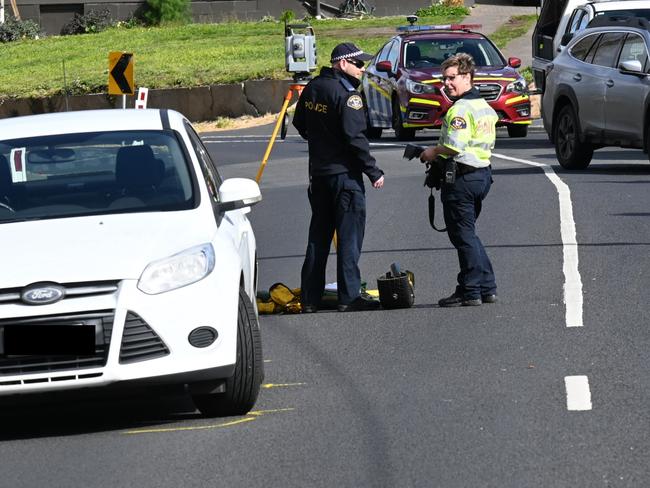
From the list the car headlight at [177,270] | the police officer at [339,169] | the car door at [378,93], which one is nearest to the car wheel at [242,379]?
the car headlight at [177,270]

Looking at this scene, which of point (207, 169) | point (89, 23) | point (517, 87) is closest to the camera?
point (207, 169)

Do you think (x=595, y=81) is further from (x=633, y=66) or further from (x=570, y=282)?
(x=570, y=282)

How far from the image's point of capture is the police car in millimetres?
24938

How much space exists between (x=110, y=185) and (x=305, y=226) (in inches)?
305

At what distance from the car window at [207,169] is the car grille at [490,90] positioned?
1618 cm

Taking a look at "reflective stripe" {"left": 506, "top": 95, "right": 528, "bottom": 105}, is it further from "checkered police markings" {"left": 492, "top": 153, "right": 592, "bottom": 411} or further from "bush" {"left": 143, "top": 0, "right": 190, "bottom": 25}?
"bush" {"left": 143, "top": 0, "right": 190, "bottom": 25}

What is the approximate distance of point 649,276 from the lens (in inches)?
455

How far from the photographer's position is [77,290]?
717cm

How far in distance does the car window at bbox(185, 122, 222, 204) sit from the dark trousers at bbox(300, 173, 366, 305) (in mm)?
1505

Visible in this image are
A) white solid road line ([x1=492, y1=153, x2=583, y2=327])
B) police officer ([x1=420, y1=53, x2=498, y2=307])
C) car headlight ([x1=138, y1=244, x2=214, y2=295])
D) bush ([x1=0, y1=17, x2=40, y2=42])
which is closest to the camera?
car headlight ([x1=138, y1=244, x2=214, y2=295])

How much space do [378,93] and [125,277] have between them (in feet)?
65.8

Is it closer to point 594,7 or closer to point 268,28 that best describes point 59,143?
point 594,7

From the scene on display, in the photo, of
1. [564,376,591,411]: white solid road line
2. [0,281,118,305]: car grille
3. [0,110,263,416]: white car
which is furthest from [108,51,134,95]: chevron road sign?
[0,281,118,305]: car grille

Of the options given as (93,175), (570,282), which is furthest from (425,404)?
(570,282)
